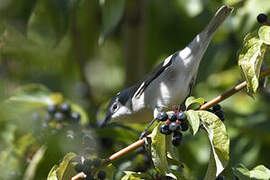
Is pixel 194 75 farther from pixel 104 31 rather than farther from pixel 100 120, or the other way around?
pixel 100 120

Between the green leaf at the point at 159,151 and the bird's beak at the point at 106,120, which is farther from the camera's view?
the bird's beak at the point at 106,120

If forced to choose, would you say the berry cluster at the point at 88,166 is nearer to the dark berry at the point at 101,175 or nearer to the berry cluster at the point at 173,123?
the dark berry at the point at 101,175

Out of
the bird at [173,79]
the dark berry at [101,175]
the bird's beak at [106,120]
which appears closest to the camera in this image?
the dark berry at [101,175]

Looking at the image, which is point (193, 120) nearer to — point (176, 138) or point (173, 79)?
point (176, 138)

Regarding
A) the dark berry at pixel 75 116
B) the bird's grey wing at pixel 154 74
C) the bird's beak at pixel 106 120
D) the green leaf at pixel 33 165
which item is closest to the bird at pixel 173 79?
the bird's grey wing at pixel 154 74

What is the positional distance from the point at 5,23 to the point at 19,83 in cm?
207

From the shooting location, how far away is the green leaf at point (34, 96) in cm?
410

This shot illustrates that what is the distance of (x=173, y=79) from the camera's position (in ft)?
11.7

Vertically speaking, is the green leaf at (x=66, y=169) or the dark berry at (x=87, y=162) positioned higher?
the green leaf at (x=66, y=169)

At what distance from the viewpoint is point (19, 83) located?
5895 mm

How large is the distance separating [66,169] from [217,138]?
921mm

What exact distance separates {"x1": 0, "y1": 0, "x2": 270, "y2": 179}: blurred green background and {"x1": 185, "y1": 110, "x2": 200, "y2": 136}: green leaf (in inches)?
39.4

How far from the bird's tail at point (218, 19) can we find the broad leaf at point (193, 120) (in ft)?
3.29

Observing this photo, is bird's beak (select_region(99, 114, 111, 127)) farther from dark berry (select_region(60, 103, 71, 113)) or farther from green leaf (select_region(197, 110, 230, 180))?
green leaf (select_region(197, 110, 230, 180))
